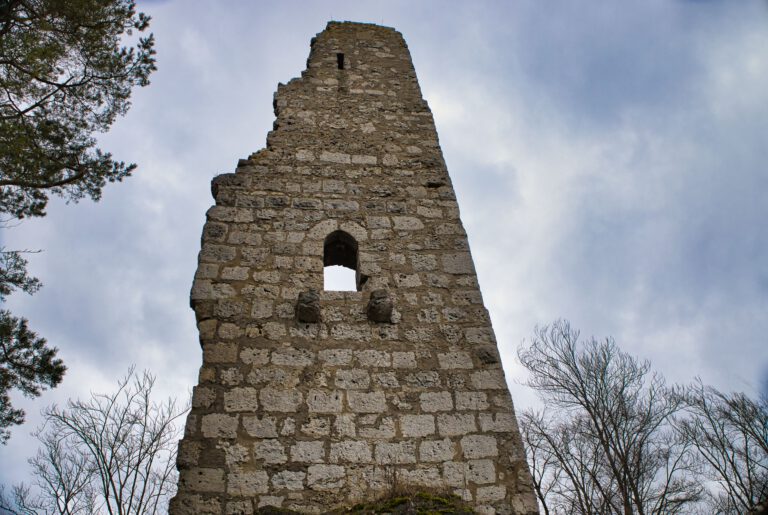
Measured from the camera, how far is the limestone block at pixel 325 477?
3473 millimetres

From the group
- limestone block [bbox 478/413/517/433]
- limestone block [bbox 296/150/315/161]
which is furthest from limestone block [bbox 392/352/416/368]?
limestone block [bbox 296/150/315/161]

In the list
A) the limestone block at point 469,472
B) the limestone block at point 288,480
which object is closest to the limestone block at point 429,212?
the limestone block at point 469,472

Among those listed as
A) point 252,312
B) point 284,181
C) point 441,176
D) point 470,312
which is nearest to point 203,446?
point 252,312

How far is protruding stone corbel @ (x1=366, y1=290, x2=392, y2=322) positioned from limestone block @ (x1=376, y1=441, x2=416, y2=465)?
1.06 m

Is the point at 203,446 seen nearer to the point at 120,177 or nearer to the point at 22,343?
the point at 22,343

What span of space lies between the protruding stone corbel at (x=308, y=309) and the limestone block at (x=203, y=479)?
1328 mm

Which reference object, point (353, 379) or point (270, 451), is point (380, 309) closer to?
point (353, 379)

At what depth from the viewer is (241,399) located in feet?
12.4

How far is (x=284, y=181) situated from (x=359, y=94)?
2042 millimetres

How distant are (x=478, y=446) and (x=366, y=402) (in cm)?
90

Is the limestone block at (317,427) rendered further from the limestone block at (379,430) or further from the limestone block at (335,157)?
the limestone block at (335,157)

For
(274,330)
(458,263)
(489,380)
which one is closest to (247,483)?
(274,330)

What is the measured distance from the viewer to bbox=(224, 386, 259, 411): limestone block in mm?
3744

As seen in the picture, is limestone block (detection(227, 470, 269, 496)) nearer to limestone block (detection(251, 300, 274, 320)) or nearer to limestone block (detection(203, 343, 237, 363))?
limestone block (detection(203, 343, 237, 363))
